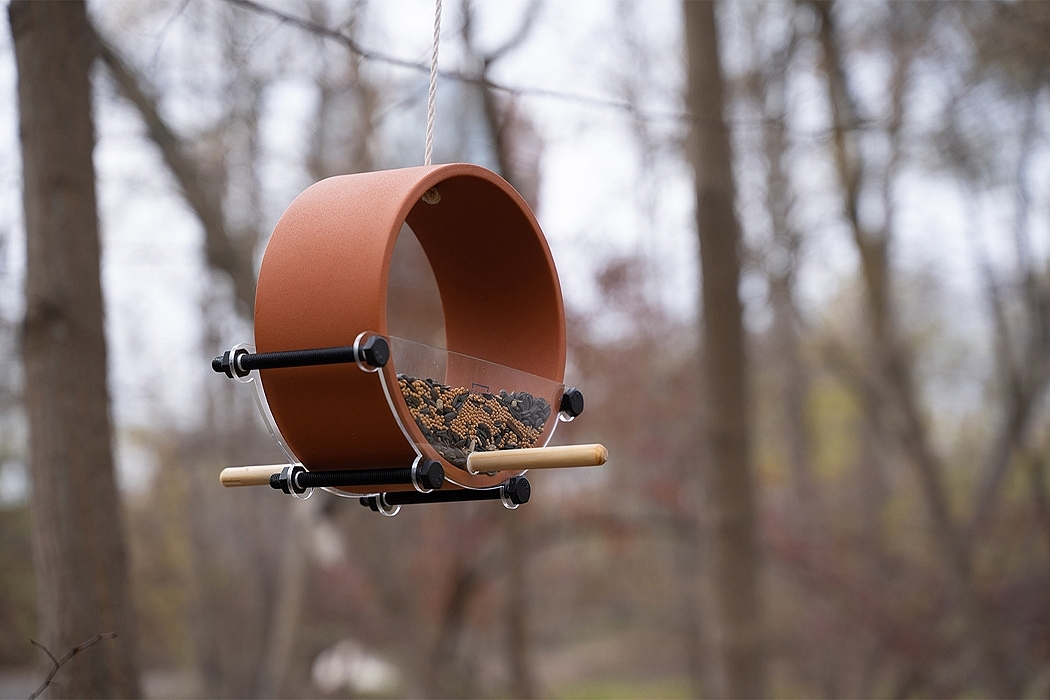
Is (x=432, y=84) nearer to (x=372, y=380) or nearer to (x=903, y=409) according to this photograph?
(x=372, y=380)

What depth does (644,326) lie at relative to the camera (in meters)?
11.2

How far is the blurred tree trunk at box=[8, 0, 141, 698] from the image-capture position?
8.23ft

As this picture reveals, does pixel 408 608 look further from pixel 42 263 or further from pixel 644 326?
pixel 42 263

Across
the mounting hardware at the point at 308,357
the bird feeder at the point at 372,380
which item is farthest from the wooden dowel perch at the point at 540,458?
the mounting hardware at the point at 308,357

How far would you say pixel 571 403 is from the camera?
2.14m

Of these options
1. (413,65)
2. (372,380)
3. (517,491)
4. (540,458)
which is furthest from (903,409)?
(372,380)

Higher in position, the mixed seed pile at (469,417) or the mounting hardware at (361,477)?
the mixed seed pile at (469,417)

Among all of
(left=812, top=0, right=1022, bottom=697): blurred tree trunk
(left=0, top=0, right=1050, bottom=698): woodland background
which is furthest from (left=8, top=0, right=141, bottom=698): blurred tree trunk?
(left=812, top=0, right=1022, bottom=697): blurred tree trunk

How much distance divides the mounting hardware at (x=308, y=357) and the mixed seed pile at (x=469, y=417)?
5.8 inches

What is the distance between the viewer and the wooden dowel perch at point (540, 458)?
1.60 metres

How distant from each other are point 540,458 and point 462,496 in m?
0.28

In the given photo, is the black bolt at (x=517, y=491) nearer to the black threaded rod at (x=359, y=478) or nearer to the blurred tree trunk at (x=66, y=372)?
the black threaded rod at (x=359, y=478)

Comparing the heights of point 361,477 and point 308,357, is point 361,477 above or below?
below

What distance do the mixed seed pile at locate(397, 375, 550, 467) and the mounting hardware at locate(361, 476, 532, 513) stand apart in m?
0.08
